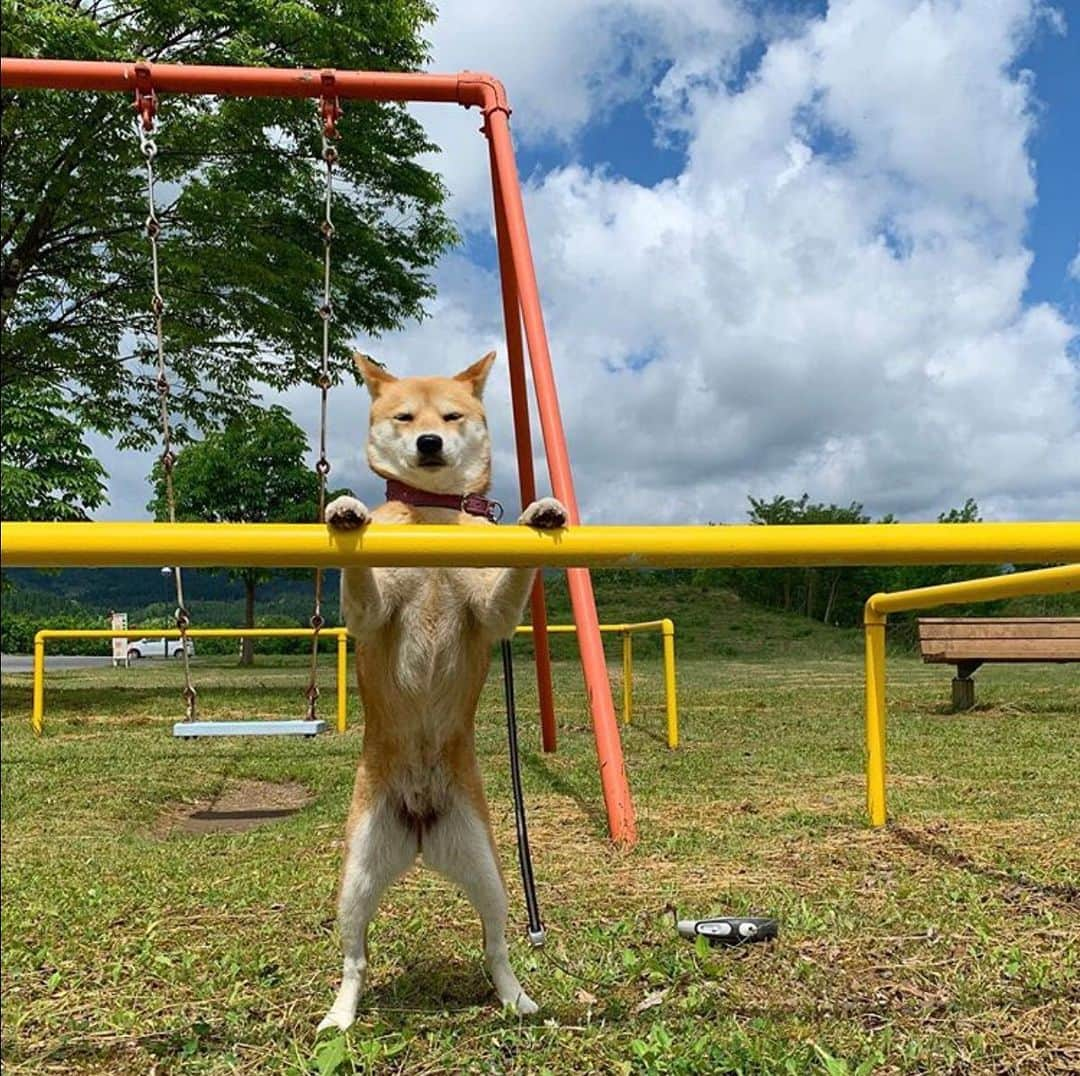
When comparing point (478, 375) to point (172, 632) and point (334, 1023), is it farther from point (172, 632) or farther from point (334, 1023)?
point (172, 632)

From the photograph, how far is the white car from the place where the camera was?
7.66 meters

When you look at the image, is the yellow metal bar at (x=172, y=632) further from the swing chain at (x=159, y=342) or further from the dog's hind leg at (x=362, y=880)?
the dog's hind leg at (x=362, y=880)

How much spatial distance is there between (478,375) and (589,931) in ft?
5.19

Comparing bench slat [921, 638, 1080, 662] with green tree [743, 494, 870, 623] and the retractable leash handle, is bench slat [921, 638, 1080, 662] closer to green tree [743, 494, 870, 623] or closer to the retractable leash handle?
green tree [743, 494, 870, 623]

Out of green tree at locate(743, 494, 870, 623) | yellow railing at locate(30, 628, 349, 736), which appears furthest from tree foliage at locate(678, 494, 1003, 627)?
yellow railing at locate(30, 628, 349, 736)

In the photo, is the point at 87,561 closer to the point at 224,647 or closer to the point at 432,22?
the point at 224,647

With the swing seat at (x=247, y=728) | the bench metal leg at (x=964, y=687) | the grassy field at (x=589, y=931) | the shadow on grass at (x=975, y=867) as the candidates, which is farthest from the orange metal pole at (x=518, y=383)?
the bench metal leg at (x=964, y=687)

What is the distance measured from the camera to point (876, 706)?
3.91 meters

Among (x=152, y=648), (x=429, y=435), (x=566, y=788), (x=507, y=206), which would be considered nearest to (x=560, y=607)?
(x=566, y=788)

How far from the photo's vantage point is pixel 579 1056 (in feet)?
6.05

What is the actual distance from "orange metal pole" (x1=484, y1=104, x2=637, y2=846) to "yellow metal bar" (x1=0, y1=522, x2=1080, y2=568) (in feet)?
6.46

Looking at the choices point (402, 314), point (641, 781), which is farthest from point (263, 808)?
point (402, 314)

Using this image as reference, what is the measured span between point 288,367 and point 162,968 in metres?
6.70

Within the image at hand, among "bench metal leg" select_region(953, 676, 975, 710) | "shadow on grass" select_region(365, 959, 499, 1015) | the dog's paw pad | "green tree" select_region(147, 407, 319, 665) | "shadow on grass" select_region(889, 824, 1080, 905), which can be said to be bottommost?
"bench metal leg" select_region(953, 676, 975, 710)
